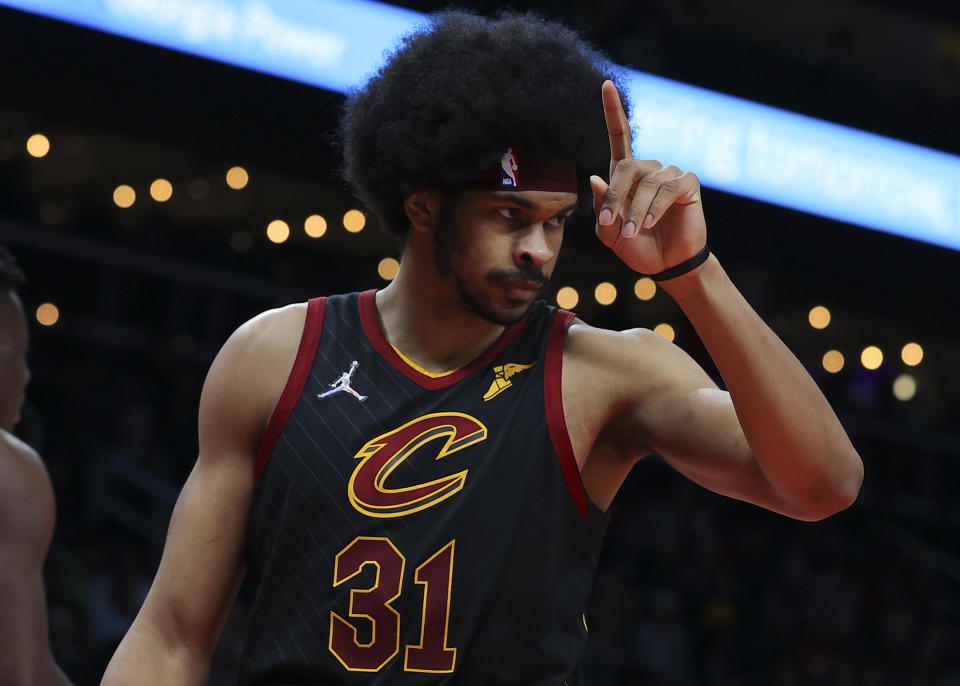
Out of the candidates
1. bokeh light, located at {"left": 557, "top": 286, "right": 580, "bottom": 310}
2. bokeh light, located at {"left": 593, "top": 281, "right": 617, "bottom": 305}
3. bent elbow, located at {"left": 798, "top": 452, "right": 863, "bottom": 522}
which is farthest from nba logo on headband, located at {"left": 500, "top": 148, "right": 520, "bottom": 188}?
bokeh light, located at {"left": 593, "top": 281, "right": 617, "bottom": 305}

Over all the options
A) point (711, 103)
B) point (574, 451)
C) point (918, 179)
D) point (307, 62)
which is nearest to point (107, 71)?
point (307, 62)

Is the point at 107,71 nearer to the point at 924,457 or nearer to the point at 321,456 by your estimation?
the point at 321,456

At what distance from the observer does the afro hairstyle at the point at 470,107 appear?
2.40 meters

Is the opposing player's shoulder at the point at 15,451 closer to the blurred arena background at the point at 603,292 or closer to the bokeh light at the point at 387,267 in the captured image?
the blurred arena background at the point at 603,292

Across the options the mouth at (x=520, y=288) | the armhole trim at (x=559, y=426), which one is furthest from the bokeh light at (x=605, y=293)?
the mouth at (x=520, y=288)

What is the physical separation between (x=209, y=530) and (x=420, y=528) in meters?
0.41

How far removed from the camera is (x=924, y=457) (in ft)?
35.7

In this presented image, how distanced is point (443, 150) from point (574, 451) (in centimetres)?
61

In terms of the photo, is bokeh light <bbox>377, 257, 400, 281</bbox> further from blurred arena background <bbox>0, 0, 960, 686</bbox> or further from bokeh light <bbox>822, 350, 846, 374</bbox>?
bokeh light <bbox>822, 350, 846, 374</bbox>

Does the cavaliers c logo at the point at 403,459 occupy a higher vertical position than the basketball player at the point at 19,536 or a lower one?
higher

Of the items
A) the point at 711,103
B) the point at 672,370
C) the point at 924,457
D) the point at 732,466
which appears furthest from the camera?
the point at 924,457

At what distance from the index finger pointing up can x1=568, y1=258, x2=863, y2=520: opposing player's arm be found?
225 mm

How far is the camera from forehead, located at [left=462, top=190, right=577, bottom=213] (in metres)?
2.29

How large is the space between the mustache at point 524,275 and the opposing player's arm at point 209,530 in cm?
45
